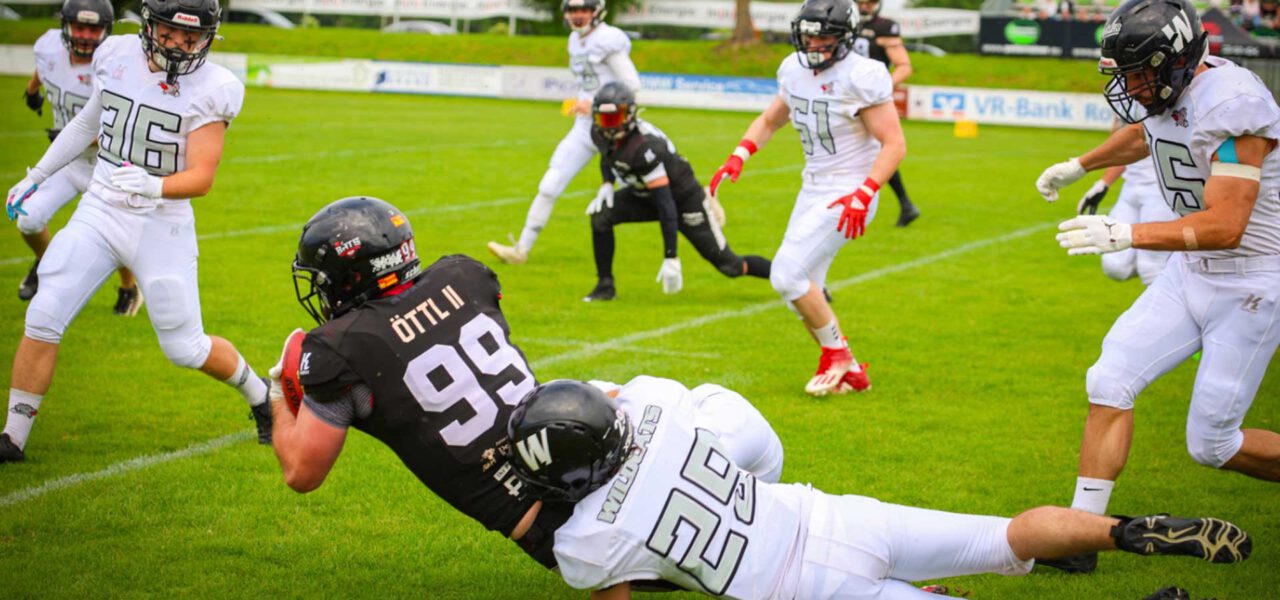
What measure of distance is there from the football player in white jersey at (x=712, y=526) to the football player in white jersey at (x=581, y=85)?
22.7 feet

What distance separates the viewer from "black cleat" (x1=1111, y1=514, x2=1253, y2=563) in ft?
10.4

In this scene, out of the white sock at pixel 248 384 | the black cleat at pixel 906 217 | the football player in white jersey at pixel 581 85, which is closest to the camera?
the white sock at pixel 248 384

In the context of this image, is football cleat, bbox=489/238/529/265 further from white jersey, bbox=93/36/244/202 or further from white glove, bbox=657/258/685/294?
white jersey, bbox=93/36/244/202

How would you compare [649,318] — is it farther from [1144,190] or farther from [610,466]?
[610,466]

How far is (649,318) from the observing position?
881cm

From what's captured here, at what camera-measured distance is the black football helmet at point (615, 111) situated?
29.4ft

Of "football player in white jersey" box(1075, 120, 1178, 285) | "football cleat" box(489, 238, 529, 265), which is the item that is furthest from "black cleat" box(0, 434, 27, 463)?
"football player in white jersey" box(1075, 120, 1178, 285)

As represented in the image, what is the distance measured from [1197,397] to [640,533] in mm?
2247

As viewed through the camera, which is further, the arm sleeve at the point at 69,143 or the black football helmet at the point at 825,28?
the black football helmet at the point at 825,28

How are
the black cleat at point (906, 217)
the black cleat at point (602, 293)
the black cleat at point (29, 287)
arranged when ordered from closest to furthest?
the black cleat at point (29, 287) < the black cleat at point (602, 293) < the black cleat at point (906, 217)

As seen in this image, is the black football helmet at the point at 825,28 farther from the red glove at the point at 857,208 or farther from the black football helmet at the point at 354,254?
the black football helmet at the point at 354,254

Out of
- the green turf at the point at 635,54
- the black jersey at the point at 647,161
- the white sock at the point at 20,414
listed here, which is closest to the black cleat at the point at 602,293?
the black jersey at the point at 647,161

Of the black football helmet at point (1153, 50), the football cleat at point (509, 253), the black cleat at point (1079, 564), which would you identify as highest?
the black football helmet at point (1153, 50)

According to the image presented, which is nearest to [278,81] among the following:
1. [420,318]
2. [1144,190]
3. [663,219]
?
[663,219]
